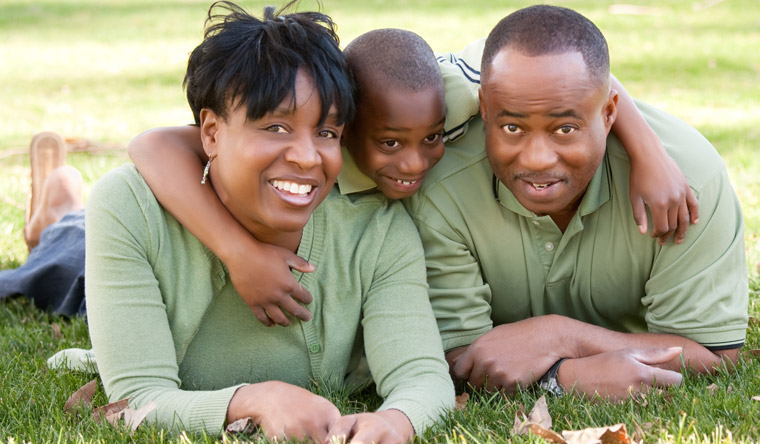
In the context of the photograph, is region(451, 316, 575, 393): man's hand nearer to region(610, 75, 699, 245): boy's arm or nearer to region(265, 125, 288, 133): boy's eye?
region(610, 75, 699, 245): boy's arm

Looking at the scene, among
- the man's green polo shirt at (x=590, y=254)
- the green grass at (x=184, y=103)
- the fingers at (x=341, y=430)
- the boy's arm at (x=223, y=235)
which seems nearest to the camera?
the fingers at (x=341, y=430)

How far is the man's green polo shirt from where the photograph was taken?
3627mm

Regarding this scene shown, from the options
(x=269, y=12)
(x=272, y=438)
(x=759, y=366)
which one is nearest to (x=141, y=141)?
(x=269, y=12)

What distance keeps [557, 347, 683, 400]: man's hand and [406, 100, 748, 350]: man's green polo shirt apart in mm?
228

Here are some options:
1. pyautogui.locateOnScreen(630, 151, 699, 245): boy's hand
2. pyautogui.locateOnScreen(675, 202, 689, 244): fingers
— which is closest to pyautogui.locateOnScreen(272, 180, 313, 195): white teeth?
pyautogui.locateOnScreen(630, 151, 699, 245): boy's hand

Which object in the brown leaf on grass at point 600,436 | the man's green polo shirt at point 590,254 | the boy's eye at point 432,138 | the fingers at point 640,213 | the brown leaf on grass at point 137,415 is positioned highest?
the boy's eye at point 432,138

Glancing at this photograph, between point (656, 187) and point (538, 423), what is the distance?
39.2 inches

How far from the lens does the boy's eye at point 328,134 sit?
3.25m

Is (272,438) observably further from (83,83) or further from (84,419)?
(83,83)

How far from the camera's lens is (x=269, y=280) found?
3.33 m

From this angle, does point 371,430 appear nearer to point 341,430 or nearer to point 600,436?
point 341,430

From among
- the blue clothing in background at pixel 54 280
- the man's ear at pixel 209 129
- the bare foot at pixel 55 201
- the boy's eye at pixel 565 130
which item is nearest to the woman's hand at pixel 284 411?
the man's ear at pixel 209 129

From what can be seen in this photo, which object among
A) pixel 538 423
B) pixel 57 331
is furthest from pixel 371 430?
pixel 57 331

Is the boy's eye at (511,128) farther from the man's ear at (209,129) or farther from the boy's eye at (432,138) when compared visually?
the man's ear at (209,129)
